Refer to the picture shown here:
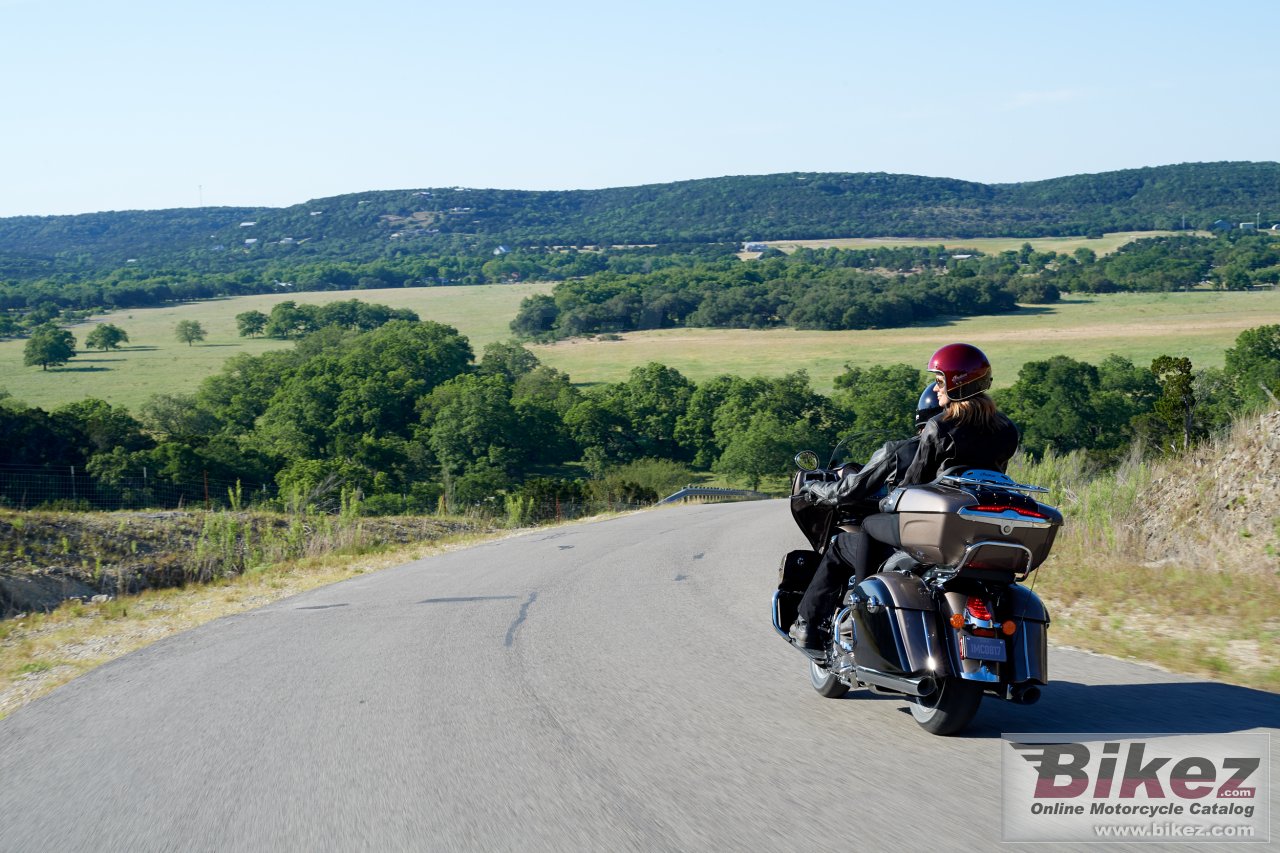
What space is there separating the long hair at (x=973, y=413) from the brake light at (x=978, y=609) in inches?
34.9

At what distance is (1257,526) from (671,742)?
21.4ft

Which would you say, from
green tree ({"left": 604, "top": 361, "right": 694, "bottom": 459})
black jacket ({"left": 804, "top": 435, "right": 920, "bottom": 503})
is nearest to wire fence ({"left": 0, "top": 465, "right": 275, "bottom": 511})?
black jacket ({"left": 804, "top": 435, "right": 920, "bottom": 503})

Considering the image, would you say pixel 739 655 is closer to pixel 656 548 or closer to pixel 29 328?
pixel 656 548

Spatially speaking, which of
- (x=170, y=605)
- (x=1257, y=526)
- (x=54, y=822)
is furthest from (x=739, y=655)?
(x=170, y=605)

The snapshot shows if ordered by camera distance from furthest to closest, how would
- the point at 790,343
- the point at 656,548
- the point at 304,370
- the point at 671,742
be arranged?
the point at 790,343, the point at 304,370, the point at 656,548, the point at 671,742

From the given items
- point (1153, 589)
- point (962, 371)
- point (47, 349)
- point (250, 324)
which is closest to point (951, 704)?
point (962, 371)

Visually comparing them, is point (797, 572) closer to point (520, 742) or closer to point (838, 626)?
point (838, 626)

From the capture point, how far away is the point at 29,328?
142 metres

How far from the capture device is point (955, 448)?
5605 mm

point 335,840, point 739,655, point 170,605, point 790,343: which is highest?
point 335,840

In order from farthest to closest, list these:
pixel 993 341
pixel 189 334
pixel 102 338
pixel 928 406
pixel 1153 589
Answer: pixel 189 334, pixel 102 338, pixel 993 341, pixel 1153 589, pixel 928 406

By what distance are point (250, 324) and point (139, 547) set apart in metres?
139

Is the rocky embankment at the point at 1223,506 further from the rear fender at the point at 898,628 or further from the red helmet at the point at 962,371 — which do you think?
the rear fender at the point at 898,628

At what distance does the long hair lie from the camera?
566 cm
